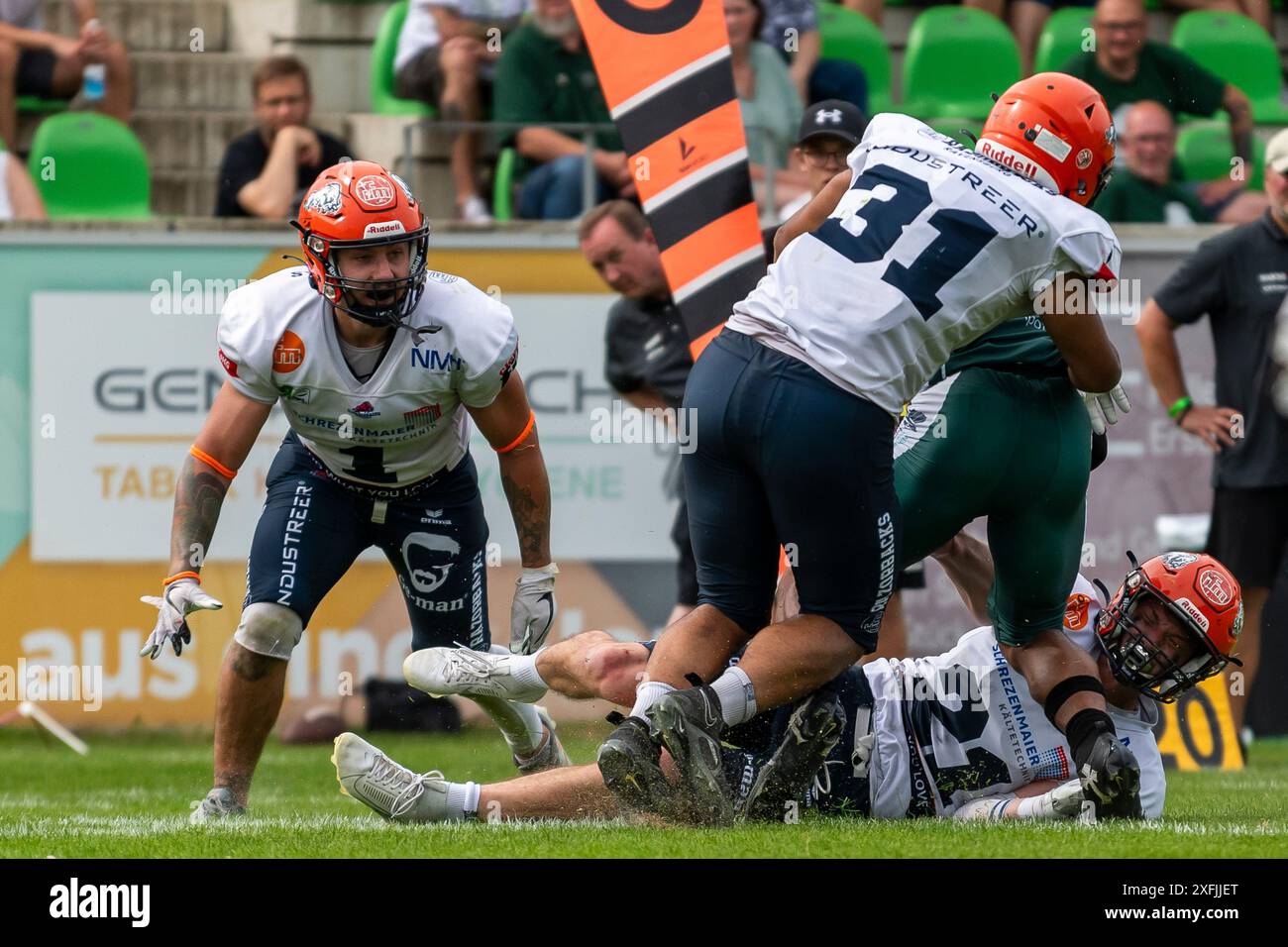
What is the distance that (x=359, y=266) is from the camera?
511 cm

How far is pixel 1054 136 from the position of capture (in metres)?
4.72

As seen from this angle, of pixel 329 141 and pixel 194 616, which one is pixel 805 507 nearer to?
pixel 194 616

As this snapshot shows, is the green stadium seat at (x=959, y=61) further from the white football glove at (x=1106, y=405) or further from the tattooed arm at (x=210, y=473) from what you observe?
the tattooed arm at (x=210, y=473)

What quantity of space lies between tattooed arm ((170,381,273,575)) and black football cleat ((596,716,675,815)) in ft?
4.92

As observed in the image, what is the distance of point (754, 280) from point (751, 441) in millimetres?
2260

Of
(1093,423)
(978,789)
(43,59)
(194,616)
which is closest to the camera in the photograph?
(978,789)

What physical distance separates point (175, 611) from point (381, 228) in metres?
1.18

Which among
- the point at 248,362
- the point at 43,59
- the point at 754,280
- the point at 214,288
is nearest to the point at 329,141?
the point at 214,288

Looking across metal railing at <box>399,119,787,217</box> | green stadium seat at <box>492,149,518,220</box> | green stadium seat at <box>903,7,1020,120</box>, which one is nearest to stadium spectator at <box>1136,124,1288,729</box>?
metal railing at <box>399,119,787,217</box>

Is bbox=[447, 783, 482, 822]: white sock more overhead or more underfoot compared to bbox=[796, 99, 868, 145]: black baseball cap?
more underfoot

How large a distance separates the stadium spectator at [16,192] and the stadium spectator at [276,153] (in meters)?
0.93

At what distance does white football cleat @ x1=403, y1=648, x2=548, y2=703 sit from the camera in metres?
5.12

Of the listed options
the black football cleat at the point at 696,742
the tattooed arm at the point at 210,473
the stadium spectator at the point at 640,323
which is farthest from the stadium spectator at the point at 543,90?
the black football cleat at the point at 696,742

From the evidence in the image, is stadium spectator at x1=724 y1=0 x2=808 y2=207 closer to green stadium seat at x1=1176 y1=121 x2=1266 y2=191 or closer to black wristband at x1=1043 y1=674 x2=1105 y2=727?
green stadium seat at x1=1176 y1=121 x2=1266 y2=191
